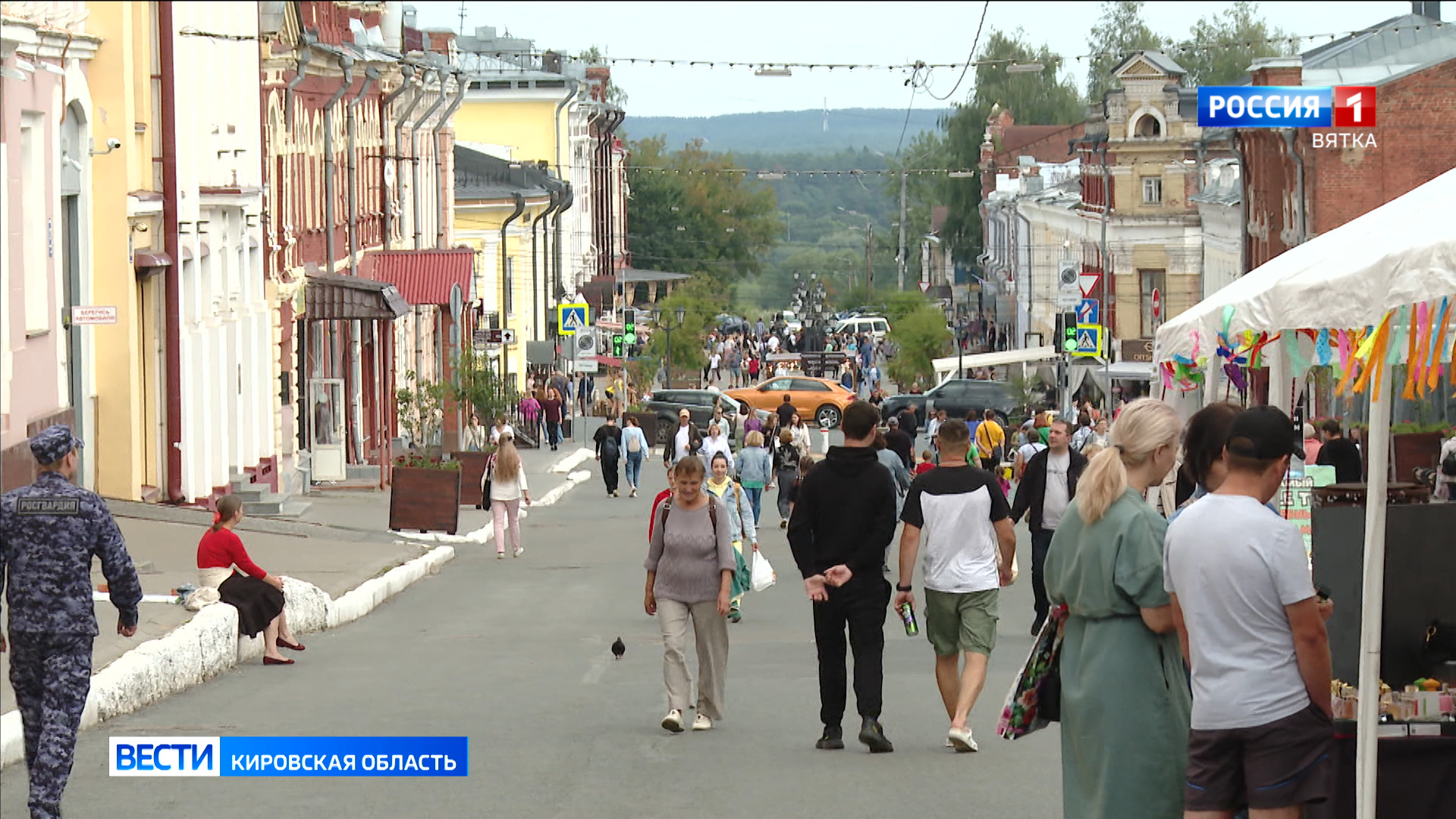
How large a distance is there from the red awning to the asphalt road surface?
23.2 m

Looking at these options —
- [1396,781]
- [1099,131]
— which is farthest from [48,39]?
[1099,131]

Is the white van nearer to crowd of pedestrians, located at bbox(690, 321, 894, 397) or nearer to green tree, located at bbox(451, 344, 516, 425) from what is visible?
crowd of pedestrians, located at bbox(690, 321, 894, 397)

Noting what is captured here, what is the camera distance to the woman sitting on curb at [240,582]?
15.5 metres

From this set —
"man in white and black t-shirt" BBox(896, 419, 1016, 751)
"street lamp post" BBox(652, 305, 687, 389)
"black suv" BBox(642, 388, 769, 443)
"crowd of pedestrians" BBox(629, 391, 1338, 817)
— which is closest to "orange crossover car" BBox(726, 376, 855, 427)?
"black suv" BBox(642, 388, 769, 443)

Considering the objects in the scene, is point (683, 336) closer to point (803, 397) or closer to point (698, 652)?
point (803, 397)

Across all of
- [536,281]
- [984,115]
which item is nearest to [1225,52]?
[984,115]

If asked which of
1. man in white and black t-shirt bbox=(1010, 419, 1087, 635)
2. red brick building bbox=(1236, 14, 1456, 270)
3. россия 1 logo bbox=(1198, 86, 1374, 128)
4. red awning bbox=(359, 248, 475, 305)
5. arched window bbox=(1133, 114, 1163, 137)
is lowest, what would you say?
man in white and black t-shirt bbox=(1010, 419, 1087, 635)

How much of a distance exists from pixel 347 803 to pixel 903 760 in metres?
2.80

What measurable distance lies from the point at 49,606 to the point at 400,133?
38.9m

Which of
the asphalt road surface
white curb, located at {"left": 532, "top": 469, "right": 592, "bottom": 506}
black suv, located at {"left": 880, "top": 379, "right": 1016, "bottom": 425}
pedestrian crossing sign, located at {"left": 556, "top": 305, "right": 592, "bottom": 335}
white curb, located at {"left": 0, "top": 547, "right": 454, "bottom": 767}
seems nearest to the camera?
the asphalt road surface

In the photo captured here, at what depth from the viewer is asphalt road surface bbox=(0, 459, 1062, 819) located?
32.0ft

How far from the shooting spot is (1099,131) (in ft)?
240

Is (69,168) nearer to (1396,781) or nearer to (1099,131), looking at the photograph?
(1396,781)

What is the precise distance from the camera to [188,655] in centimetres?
1412
